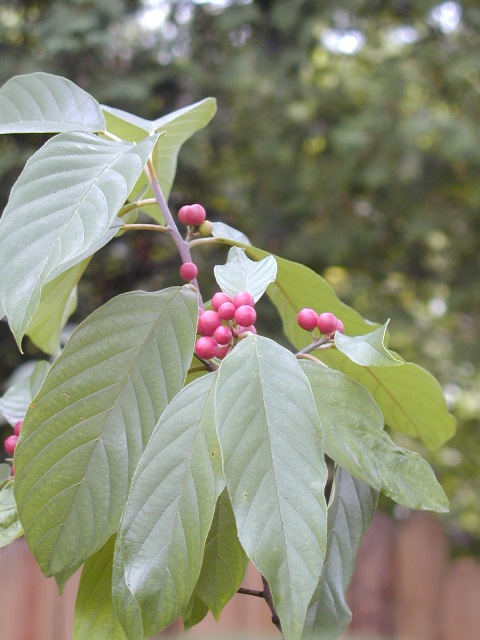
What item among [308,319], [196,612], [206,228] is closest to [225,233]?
[206,228]

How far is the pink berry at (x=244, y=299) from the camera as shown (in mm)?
586

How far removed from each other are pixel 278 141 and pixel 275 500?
9.10 ft

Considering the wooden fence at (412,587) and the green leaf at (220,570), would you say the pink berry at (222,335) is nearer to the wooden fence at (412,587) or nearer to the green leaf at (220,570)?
the green leaf at (220,570)

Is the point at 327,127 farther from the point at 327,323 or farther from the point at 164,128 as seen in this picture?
the point at 327,323

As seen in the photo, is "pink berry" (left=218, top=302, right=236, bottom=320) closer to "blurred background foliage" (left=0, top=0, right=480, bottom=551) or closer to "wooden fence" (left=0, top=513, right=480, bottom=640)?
"wooden fence" (left=0, top=513, right=480, bottom=640)

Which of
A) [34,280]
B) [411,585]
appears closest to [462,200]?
[411,585]

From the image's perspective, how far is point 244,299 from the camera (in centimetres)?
59

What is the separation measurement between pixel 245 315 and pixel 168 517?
0.16 meters

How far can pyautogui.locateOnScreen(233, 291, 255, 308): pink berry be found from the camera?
1.92 feet

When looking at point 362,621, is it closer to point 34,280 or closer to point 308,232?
point 308,232

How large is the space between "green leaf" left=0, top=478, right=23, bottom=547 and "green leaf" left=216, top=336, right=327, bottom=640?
22 cm

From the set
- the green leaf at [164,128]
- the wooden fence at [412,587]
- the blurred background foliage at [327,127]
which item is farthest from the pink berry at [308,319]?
the blurred background foliage at [327,127]

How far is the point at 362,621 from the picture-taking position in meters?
2.53

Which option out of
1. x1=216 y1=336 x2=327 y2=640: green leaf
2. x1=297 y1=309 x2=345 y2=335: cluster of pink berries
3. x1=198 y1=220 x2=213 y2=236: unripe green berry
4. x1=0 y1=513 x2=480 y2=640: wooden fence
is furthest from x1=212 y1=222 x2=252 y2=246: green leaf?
x1=0 y1=513 x2=480 y2=640: wooden fence
